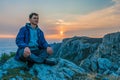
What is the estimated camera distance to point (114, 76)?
760 inches

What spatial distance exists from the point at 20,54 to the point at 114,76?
6.64 metres

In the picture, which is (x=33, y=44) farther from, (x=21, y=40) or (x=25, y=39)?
(x=21, y=40)

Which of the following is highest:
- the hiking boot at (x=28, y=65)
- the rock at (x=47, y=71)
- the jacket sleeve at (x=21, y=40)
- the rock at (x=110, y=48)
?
the jacket sleeve at (x=21, y=40)

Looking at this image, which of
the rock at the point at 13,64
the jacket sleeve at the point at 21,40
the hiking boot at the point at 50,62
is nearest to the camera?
the jacket sleeve at the point at 21,40

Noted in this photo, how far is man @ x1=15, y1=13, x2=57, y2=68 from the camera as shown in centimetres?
1736

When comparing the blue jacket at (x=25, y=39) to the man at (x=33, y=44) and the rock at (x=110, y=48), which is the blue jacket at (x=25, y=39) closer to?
the man at (x=33, y=44)

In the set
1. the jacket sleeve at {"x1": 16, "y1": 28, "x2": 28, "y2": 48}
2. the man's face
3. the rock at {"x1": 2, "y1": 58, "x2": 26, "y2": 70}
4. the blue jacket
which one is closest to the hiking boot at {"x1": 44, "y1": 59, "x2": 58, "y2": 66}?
the blue jacket

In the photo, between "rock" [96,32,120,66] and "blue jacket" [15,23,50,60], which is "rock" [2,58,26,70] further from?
"rock" [96,32,120,66]

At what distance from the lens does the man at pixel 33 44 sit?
17359 millimetres

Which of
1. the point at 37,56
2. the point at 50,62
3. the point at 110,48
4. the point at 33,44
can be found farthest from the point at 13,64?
the point at 110,48

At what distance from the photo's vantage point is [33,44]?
17906 millimetres

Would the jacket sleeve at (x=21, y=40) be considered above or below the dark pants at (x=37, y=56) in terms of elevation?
above

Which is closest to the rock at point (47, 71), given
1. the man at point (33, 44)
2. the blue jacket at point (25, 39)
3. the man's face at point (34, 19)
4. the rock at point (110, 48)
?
the man at point (33, 44)

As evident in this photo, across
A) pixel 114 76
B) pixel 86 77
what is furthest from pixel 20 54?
pixel 114 76
